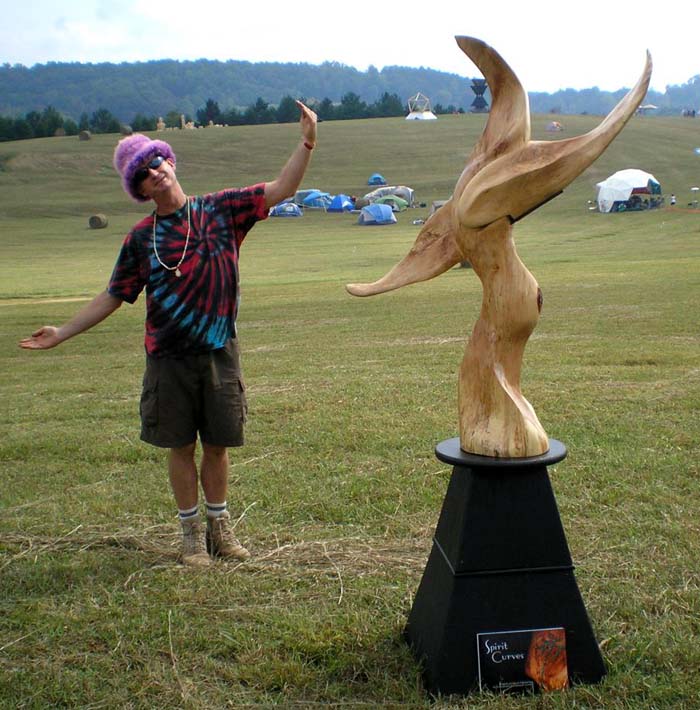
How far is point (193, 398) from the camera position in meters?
4.57

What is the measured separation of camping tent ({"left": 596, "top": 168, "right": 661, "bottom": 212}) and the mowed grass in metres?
31.5

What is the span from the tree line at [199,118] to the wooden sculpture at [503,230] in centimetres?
8563

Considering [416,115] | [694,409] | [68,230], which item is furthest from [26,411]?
[416,115]

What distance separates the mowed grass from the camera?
349 cm

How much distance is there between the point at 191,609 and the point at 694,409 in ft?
15.1

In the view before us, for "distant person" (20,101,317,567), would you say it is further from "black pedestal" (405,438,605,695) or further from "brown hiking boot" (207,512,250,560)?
"black pedestal" (405,438,605,695)

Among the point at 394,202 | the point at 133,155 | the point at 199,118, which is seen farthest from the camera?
the point at 199,118

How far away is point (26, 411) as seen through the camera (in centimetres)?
847

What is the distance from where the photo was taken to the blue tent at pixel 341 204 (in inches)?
2119

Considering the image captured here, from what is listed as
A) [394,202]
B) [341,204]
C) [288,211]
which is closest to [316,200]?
[341,204]

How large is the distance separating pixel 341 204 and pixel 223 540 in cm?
5003

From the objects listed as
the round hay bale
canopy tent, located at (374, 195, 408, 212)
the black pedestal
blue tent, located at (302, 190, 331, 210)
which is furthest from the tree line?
the black pedestal

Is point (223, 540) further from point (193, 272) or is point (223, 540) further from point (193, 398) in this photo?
point (193, 272)

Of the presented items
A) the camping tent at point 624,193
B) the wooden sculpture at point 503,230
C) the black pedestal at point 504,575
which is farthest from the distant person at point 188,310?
the camping tent at point 624,193
